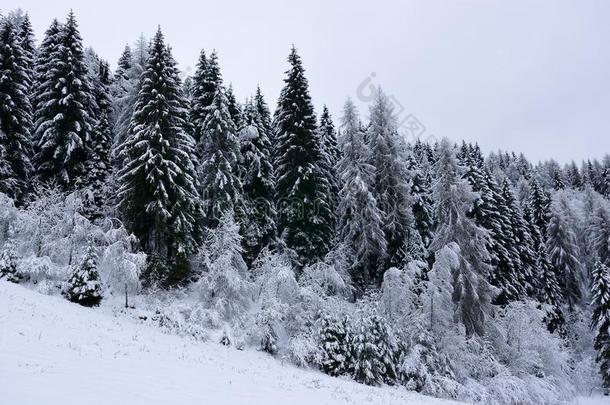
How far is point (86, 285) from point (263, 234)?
555 inches

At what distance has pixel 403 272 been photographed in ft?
86.2

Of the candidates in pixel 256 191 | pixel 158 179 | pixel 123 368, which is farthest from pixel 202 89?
pixel 123 368

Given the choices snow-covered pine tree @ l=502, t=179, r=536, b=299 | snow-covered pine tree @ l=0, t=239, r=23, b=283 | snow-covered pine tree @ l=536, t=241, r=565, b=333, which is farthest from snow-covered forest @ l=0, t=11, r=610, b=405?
snow-covered pine tree @ l=536, t=241, r=565, b=333

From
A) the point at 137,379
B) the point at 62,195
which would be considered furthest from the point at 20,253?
the point at 137,379

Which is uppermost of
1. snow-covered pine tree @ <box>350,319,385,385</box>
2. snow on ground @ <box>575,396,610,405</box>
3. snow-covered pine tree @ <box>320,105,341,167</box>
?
snow-covered pine tree @ <box>320,105,341,167</box>

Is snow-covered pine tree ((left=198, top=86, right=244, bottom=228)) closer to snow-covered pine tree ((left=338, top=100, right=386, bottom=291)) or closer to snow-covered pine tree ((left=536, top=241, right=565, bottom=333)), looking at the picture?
snow-covered pine tree ((left=338, top=100, right=386, bottom=291))

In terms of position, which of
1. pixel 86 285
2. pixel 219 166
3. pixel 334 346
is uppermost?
pixel 219 166

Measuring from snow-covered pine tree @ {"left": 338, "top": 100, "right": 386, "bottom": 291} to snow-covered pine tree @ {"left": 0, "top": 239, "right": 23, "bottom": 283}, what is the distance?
19.9 m

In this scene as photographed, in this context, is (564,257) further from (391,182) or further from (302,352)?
(302,352)

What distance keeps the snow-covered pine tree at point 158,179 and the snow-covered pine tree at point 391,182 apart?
45.7ft

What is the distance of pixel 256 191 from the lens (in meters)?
33.5

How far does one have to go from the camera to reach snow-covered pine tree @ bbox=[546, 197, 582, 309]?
5016 centimetres

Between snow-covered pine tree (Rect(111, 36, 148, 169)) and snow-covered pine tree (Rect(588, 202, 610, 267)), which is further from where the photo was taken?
snow-covered pine tree (Rect(588, 202, 610, 267))

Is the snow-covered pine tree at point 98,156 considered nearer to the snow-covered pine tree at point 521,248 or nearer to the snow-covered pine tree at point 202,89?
the snow-covered pine tree at point 202,89
